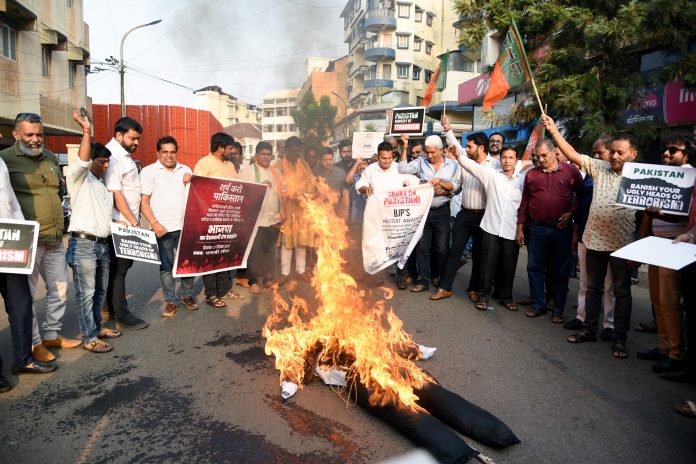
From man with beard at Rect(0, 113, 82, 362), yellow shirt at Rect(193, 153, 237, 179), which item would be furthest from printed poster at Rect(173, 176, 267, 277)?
man with beard at Rect(0, 113, 82, 362)

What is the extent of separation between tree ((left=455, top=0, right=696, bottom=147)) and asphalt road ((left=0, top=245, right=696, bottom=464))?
5.38m

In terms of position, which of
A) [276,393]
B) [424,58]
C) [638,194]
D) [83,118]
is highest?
[424,58]

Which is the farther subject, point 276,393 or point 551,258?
point 551,258

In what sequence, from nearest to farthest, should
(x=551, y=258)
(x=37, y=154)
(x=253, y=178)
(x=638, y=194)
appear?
(x=37, y=154) → (x=638, y=194) → (x=551, y=258) → (x=253, y=178)

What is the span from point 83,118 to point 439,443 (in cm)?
406

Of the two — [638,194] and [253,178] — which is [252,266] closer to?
[253,178]

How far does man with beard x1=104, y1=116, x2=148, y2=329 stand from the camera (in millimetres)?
5168

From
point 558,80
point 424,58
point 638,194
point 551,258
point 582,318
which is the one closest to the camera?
point 638,194

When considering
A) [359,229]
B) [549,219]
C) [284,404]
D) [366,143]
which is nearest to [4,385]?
[284,404]

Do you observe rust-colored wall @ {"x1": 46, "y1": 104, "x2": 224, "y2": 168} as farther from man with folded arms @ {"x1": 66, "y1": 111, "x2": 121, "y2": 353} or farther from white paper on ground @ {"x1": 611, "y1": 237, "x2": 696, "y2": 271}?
white paper on ground @ {"x1": 611, "y1": 237, "x2": 696, "y2": 271}

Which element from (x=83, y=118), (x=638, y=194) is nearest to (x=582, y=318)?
(x=638, y=194)

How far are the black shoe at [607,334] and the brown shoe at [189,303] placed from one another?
4.89 m

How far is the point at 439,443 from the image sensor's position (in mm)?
2904

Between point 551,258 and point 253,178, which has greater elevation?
point 253,178
